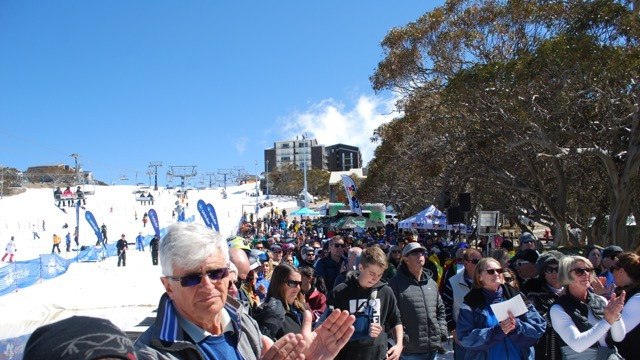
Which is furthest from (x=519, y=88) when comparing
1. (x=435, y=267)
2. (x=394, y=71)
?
(x=435, y=267)

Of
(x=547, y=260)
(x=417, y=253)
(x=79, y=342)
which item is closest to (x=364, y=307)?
(x=417, y=253)

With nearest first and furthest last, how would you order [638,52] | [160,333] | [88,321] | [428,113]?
1. [88,321]
2. [160,333]
3. [638,52]
4. [428,113]

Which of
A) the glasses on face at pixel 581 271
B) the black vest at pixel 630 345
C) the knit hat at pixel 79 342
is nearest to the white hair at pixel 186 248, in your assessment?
the knit hat at pixel 79 342

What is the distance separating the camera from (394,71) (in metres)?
19.2

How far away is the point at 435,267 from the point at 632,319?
4975 millimetres

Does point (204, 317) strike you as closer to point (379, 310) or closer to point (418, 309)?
point (379, 310)

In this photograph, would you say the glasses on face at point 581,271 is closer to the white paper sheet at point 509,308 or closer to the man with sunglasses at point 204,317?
the white paper sheet at point 509,308

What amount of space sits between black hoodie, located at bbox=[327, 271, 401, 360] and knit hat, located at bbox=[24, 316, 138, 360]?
344cm

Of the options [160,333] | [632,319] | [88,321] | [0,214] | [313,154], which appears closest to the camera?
[88,321]

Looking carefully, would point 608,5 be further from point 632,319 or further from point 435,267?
point 632,319

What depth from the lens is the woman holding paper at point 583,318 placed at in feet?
12.6

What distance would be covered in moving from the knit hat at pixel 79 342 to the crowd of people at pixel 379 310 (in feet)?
0.19

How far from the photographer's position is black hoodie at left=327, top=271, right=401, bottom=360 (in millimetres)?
4645

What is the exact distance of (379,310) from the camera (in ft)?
15.6
